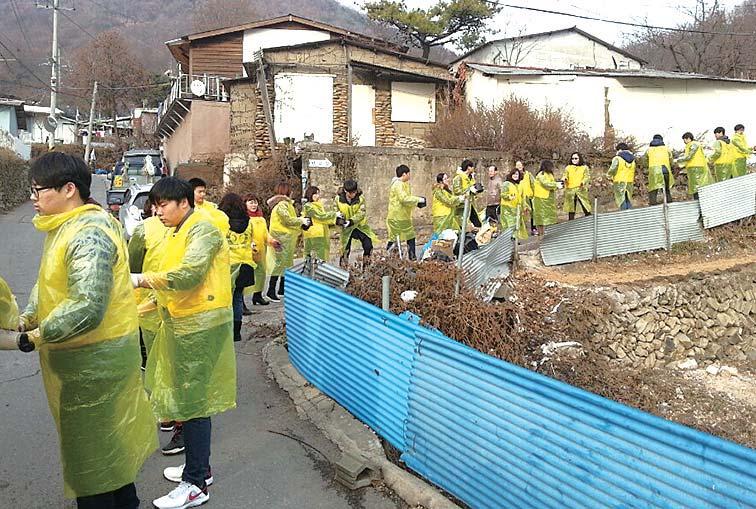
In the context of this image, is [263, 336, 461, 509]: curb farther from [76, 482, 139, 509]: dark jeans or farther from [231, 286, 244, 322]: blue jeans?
[76, 482, 139, 509]: dark jeans

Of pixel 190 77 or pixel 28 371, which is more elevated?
pixel 190 77

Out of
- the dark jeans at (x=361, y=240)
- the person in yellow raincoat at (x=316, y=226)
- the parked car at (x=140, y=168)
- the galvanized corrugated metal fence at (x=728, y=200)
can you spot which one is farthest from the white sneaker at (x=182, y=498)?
the parked car at (x=140, y=168)

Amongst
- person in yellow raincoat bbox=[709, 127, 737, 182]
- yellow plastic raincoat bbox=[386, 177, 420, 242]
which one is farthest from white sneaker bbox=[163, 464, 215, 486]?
person in yellow raincoat bbox=[709, 127, 737, 182]

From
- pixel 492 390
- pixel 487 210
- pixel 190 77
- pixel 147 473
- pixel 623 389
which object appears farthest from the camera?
pixel 190 77

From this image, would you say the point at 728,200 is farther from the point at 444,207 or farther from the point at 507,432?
the point at 507,432

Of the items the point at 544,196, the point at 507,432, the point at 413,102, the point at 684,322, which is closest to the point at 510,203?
the point at 544,196

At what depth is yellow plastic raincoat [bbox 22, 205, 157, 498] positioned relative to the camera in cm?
253

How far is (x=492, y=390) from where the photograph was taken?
3.33 m

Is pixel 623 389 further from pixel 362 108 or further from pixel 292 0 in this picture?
pixel 292 0

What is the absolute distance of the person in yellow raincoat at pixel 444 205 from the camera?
10.2 m

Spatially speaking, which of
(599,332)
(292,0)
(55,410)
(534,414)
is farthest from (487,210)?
(292,0)

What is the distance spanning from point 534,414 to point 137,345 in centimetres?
196

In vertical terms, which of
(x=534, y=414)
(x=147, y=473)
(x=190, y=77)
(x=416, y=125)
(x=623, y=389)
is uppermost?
(x=190, y=77)

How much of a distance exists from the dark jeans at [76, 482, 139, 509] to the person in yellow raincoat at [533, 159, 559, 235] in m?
10.1
